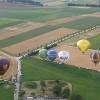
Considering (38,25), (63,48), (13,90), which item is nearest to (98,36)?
(63,48)

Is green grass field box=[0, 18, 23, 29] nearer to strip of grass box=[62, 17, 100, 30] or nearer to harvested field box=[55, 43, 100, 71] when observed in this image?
strip of grass box=[62, 17, 100, 30]

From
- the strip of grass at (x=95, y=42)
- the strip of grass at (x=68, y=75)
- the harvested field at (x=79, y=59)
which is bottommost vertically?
the strip of grass at (x=68, y=75)

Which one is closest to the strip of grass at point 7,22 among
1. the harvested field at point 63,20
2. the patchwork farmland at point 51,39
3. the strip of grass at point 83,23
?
the patchwork farmland at point 51,39

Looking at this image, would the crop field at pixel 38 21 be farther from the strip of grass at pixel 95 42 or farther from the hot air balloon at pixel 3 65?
the hot air balloon at pixel 3 65

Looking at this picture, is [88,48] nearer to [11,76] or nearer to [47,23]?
[11,76]

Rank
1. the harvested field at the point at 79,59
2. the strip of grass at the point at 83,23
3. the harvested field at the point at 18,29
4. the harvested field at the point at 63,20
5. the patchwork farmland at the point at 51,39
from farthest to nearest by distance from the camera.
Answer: the harvested field at the point at 63,20 → the strip of grass at the point at 83,23 → the harvested field at the point at 18,29 → the harvested field at the point at 79,59 → the patchwork farmland at the point at 51,39

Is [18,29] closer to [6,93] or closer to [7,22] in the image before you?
[7,22]

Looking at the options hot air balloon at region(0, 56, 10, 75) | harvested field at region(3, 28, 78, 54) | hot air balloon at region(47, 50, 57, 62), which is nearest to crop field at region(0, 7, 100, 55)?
harvested field at region(3, 28, 78, 54)
